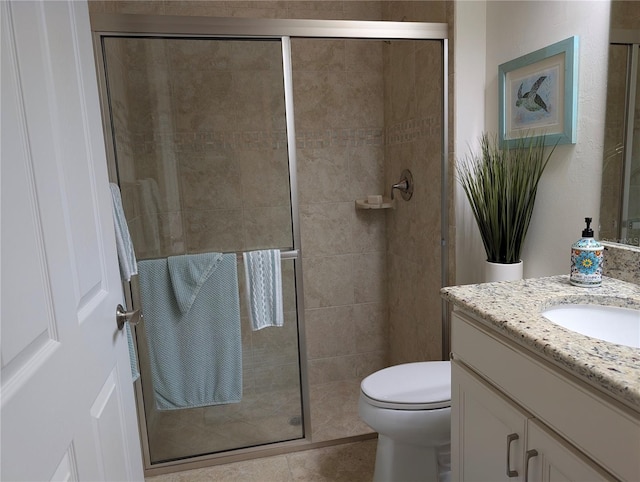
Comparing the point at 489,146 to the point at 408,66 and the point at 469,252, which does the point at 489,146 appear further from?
the point at 408,66

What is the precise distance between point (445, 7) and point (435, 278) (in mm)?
1210

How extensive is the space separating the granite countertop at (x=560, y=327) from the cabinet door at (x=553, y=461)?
Answer: 16 centimetres

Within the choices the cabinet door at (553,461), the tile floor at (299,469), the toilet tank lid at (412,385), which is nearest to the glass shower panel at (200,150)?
the tile floor at (299,469)

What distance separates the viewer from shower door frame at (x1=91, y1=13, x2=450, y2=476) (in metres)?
1.66

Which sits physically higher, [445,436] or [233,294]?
[233,294]

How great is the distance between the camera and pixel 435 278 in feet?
7.14

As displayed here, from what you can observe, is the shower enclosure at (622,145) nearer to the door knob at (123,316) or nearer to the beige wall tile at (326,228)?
the door knob at (123,316)

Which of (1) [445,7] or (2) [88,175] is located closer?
(2) [88,175]

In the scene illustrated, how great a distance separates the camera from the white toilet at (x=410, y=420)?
1.55 meters

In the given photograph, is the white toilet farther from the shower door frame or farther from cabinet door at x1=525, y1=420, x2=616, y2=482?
cabinet door at x1=525, y1=420, x2=616, y2=482

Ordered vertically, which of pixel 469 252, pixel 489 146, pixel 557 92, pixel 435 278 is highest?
pixel 557 92

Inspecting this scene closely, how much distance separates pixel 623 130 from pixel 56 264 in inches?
58.4

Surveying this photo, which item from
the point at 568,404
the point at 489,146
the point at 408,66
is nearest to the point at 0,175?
the point at 568,404

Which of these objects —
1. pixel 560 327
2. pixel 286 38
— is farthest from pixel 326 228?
pixel 560 327
